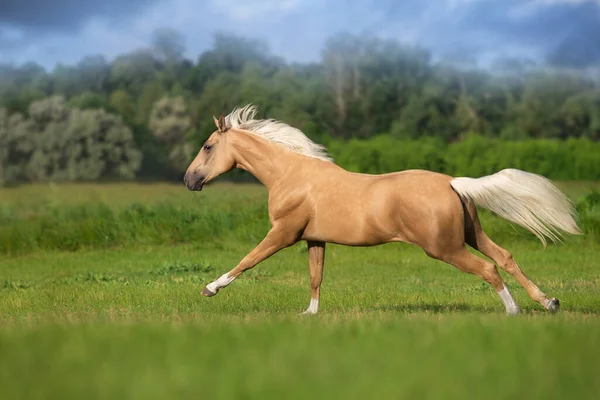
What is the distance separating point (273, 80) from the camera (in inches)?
2657

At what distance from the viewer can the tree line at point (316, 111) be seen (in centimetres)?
4694

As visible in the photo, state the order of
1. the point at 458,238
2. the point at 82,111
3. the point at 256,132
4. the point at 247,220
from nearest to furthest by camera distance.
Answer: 1. the point at 458,238
2. the point at 256,132
3. the point at 247,220
4. the point at 82,111

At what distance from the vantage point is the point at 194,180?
1106cm

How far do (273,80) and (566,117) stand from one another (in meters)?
21.5

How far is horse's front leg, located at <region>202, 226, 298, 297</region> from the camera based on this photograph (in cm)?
993

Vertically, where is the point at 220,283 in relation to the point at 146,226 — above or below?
above

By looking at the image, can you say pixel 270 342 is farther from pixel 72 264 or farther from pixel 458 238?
pixel 72 264

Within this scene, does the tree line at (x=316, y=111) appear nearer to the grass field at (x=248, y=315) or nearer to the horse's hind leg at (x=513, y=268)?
the grass field at (x=248, y=315)

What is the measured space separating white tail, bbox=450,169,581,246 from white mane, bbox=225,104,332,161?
1871 millimetres

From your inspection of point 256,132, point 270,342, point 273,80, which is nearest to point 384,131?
point 273,80

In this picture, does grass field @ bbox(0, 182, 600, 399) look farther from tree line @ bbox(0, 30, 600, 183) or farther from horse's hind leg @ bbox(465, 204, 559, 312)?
tree line @ bbox(0, 30, 600, 183)

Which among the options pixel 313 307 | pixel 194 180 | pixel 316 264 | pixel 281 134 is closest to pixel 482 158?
pixel 281 134

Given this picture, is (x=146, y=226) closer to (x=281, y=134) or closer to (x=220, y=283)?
(x=281, y=134)

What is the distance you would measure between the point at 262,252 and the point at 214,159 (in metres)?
1.52
